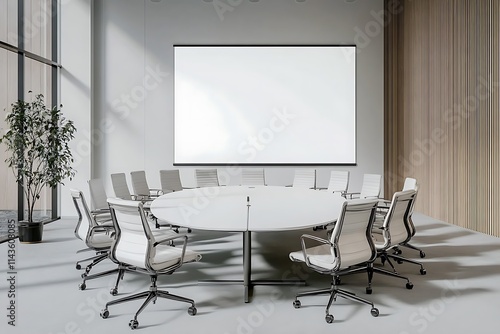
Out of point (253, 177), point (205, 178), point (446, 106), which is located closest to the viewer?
point (446, 106)

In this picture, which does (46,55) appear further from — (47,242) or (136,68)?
(47,242)

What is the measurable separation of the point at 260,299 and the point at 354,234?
100 centimetres

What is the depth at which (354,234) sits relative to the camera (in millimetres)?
3234

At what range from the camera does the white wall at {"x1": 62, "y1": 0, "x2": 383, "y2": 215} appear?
8.27 m

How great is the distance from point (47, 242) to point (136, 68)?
403 centimetres

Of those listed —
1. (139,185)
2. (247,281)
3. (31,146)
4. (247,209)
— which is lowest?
(247,281)

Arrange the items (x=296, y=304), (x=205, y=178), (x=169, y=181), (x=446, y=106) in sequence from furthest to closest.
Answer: (x=205, y=178) < (x=169, y=181) < (x=446, y=106) < (x=296, y=304)

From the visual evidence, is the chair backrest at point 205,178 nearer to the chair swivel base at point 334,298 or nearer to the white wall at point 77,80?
the white wall at point 77,80

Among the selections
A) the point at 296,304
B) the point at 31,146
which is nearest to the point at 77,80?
the point at 31,146

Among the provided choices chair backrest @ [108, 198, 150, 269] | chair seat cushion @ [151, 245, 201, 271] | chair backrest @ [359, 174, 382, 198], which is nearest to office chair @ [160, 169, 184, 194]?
chair backrest @ [359, 174, 382, 198]

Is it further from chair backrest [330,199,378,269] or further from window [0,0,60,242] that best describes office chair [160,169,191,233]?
chair backrest [330,199,378,269]

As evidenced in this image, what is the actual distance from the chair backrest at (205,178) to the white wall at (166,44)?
108cm

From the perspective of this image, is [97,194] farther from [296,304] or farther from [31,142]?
[296,304]

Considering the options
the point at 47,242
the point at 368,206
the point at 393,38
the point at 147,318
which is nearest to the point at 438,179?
the point at 393,38
